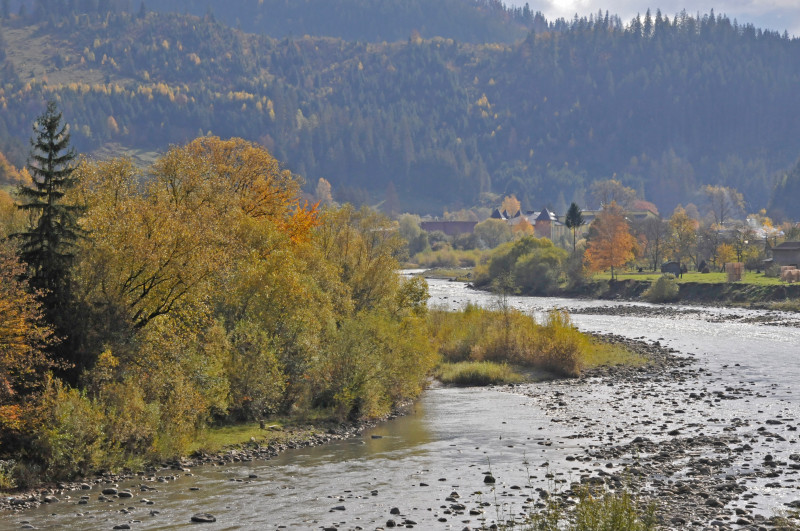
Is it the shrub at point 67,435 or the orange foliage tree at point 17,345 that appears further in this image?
the shrub at point 67,435

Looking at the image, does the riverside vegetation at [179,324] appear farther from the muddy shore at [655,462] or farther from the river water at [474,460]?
the river water at [474,460]

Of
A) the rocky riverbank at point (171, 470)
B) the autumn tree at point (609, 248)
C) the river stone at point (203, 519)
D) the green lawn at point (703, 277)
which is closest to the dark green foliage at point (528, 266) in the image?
the autumn tree at point (609, 248)

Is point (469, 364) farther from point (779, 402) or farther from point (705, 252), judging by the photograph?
point (705, 252)

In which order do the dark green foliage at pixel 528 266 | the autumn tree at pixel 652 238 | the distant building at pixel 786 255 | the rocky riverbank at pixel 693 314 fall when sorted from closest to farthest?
the rocky riverbank at pixel 693 314 → the distant building at pixel 786 255 → the dark green foliage at pixel 528 266 → the autumn tree at pixel 652 238

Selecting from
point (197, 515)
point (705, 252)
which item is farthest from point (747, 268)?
point (197, 515)

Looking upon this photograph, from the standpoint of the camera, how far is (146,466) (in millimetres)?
35312

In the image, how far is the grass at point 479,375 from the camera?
63438 mm

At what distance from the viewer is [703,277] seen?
14700 cm

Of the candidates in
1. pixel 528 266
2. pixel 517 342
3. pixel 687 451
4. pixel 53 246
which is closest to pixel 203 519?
Answer: pixel 53 246

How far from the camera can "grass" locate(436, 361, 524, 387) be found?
2498 inches

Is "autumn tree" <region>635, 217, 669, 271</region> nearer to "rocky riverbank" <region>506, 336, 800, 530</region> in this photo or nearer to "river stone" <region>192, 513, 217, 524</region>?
"rocky riverbank" <region>506, 336, 800, 530</region>

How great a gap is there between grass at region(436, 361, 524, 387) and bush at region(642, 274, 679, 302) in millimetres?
77416

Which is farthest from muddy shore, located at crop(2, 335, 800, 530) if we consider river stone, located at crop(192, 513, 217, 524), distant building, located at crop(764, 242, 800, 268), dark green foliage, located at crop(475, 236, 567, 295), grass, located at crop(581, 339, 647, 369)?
dark green foliage, located at crop(475, 236, 567, 295)

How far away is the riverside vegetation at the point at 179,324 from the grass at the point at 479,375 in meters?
5.66
